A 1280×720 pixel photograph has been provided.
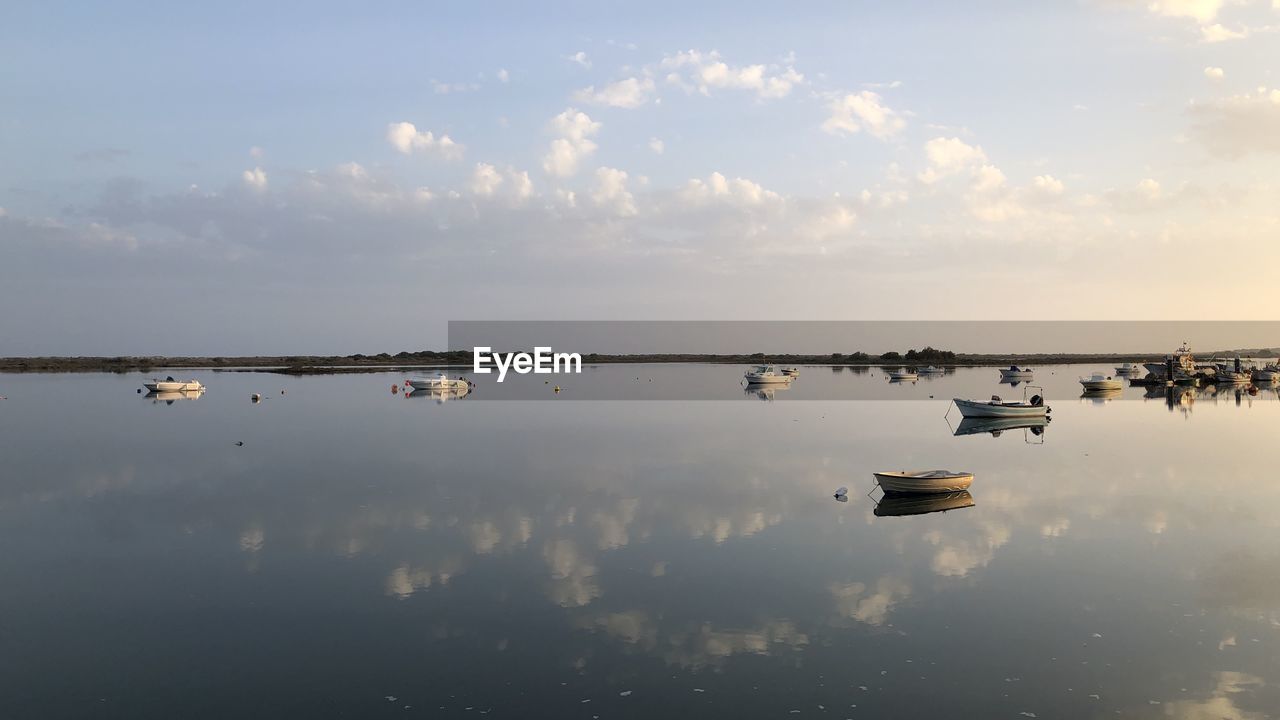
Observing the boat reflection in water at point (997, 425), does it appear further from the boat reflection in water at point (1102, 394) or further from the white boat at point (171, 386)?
the white boat at point (171, 386)

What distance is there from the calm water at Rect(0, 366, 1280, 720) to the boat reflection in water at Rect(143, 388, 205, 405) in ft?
106

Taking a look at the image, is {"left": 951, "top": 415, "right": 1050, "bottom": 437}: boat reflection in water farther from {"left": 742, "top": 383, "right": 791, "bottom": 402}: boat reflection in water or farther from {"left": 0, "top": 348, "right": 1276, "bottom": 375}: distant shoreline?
{"left": 0, "top": 348, "right": 1276, "bottom": 375}: distant shoreline

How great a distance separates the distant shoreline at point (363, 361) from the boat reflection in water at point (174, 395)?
4042cm

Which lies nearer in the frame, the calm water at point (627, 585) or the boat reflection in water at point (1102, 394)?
the calm water at point (627, 585)

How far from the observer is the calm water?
11.4 m

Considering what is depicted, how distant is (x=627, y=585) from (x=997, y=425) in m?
38.1

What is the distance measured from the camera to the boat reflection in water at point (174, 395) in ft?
218

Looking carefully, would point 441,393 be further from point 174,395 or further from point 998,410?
point 998,410

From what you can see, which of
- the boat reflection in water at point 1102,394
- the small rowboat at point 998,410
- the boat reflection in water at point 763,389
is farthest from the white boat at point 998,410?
the boat reflection in water at point 1102,394

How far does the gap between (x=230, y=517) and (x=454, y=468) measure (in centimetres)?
958

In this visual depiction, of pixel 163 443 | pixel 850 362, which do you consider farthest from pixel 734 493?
pixel 850 362

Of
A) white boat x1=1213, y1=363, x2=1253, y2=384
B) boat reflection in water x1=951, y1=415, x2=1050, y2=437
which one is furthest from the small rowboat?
white boat x1=1213, y1=363, x2=1253, y2=384

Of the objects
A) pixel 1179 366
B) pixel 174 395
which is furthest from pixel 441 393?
pixel 1179 366

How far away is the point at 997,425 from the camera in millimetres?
48469
